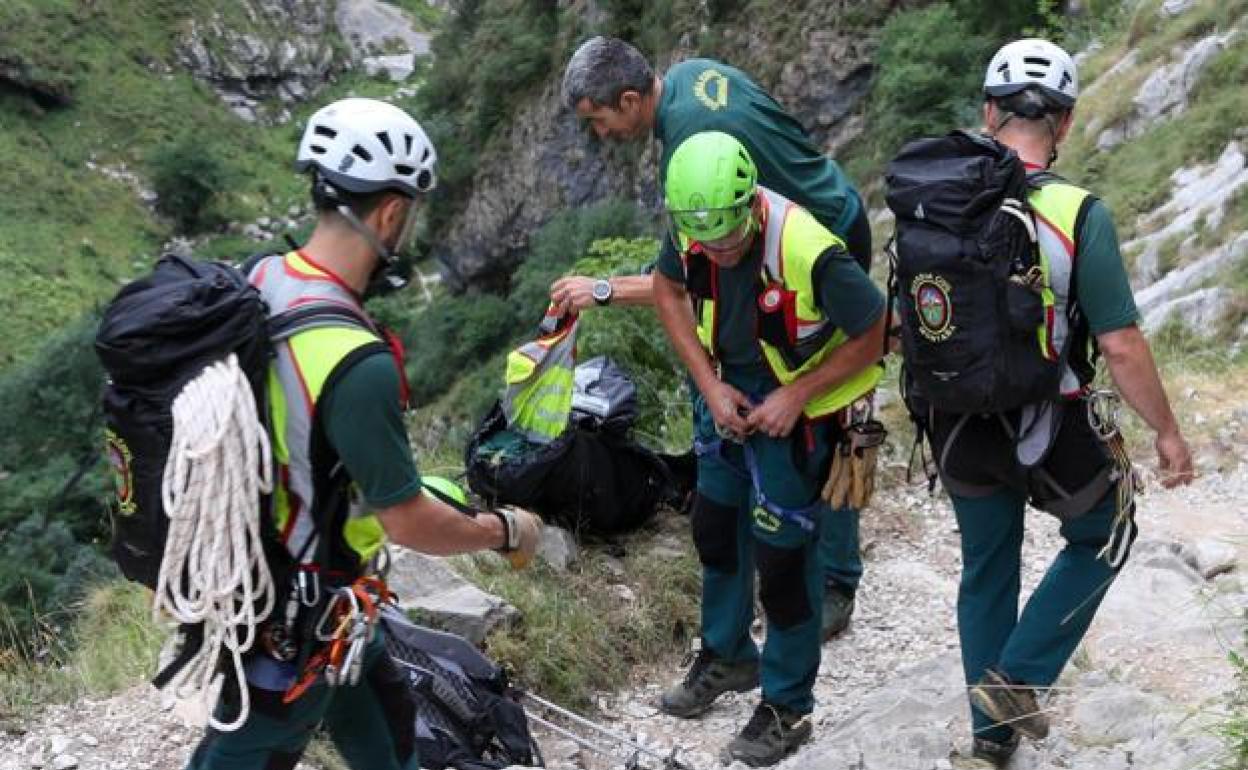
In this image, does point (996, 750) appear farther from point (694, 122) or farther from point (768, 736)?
point (694, 122)

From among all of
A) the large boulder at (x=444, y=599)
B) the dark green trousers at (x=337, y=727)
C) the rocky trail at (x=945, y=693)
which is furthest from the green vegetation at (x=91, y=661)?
the dark green trousers at (x=337, y=727)

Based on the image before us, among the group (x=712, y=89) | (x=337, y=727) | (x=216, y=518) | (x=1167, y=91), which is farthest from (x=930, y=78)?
(x=216, y=518)

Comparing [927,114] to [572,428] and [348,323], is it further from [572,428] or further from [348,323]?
[348,323]

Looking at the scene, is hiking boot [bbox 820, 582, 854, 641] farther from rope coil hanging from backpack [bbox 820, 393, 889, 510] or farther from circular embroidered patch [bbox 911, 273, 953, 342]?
circular embroidered patch [bbox 911, 273, 953, 342]

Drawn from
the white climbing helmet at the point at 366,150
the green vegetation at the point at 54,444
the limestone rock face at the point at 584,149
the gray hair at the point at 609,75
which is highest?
the gray hair at the point at 609,75

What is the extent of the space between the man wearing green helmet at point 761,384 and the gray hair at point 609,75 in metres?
0.51

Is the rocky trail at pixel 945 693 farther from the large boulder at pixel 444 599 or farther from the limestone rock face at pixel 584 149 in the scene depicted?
the limestone rock face at pixel 584 149

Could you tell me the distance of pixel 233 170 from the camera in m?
58.5

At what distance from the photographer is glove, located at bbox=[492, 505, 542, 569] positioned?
128 inches

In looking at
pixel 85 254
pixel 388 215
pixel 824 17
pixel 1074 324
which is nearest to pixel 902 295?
pixel 1074 324

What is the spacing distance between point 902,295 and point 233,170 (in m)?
59.0

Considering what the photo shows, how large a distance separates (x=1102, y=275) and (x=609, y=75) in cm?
194

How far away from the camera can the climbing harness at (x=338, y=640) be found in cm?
302

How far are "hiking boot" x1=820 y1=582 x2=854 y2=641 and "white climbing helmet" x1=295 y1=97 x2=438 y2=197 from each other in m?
3.33
